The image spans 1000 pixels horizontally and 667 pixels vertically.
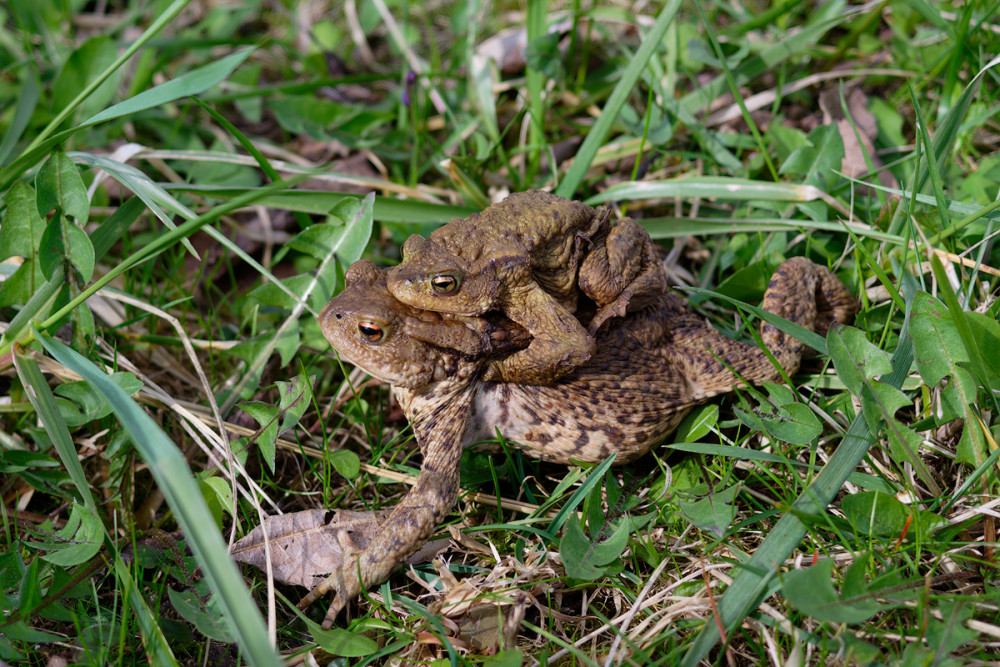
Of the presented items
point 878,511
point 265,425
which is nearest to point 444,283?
point 265,425

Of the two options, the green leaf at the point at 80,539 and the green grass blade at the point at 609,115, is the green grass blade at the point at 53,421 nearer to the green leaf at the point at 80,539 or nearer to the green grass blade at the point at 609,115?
the green leaf at the point at 80,539

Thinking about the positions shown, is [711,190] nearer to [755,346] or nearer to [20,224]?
[755,346]

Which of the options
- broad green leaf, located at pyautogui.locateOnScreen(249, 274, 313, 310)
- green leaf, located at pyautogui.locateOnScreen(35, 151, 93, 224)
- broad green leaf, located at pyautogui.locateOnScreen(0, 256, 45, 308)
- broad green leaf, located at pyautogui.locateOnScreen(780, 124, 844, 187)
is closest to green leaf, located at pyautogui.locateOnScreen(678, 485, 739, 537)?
broad green leaf, located at pyautogui.locateOnScreen(780, 124, 844, 187)

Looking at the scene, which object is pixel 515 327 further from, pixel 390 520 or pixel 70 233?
pixel 70 233

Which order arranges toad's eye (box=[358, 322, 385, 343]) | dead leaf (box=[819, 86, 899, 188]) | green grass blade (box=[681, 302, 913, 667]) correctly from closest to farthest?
1. green grass blade (box=[681, 302, 913, 667])
2. toad's eye (box=[358, 322, 385, 343])
3. dead leaf (box=[819, 86, 899, 188])

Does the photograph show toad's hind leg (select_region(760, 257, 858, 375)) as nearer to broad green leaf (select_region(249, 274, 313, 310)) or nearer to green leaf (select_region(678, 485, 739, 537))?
green leaf (select_region(678, 485, 739, 537))

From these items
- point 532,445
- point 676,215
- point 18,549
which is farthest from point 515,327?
point 18,549
